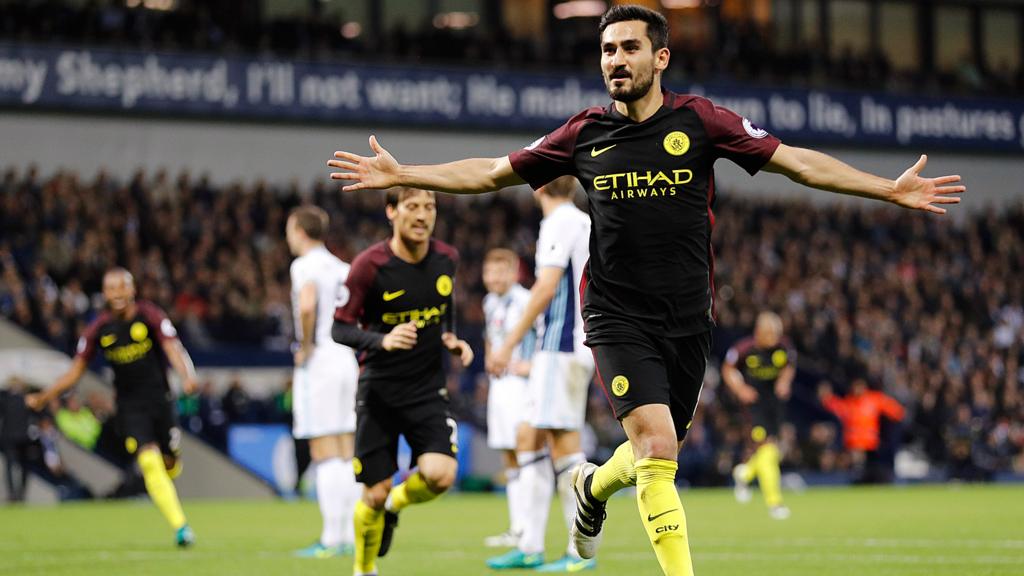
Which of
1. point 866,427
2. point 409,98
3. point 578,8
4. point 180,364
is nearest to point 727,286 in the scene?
point 866,427

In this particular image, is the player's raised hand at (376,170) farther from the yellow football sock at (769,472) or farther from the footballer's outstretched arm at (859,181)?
the yellow football sock at (769,472)

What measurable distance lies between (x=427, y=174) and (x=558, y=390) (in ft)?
11.7

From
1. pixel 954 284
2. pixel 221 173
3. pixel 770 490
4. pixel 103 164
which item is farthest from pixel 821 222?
pixel 770 490

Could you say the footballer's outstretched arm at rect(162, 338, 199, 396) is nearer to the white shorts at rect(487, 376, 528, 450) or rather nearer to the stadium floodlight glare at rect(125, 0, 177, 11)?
the white shorts at rect(487, 376, 528, 450)

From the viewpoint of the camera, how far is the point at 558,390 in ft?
31.8

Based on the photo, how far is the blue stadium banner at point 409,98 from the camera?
94.4ft

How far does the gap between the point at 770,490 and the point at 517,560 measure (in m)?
7.84

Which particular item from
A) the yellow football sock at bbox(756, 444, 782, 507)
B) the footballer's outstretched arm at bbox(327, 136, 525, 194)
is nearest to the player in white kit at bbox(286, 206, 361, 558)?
the footballer's outstretched arm at bbox(327, 136, 525, 194)

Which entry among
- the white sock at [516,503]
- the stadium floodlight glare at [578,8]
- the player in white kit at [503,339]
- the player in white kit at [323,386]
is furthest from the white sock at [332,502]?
the stadium floodlight glare at [578,8]

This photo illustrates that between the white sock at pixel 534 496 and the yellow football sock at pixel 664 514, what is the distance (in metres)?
3.49

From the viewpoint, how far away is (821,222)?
117ft

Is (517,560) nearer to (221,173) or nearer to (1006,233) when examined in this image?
(221,173)

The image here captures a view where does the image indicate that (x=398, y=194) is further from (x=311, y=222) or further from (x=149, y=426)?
(x=149, y=426)

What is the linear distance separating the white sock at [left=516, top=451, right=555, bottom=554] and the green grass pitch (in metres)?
0.42
